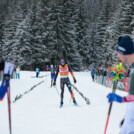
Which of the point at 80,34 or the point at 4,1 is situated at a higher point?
the point at 4,1

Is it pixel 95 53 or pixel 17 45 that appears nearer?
pixel 17 45

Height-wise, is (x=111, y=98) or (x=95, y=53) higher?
(x=111, y=98)

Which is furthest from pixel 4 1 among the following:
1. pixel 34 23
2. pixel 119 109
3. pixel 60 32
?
pixel 119 109

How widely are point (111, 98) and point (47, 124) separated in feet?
13.5

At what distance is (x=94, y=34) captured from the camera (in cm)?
5034

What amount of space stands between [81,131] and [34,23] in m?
41.3

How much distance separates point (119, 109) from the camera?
8.62 meters

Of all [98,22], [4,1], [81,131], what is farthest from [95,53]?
[4,1]

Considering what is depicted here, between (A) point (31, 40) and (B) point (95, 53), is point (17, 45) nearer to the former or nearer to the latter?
(A) point (31, 40)

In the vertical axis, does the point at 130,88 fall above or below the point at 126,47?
below

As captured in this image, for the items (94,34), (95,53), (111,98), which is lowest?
(95,53)

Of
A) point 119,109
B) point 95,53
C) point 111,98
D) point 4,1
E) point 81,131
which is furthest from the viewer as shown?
point 4,1

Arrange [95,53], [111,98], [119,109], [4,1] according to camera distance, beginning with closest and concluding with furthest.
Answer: [111,98] < [119,109] < [95,53] < [4,1]

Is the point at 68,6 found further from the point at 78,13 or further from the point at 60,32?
the point at 60,32
